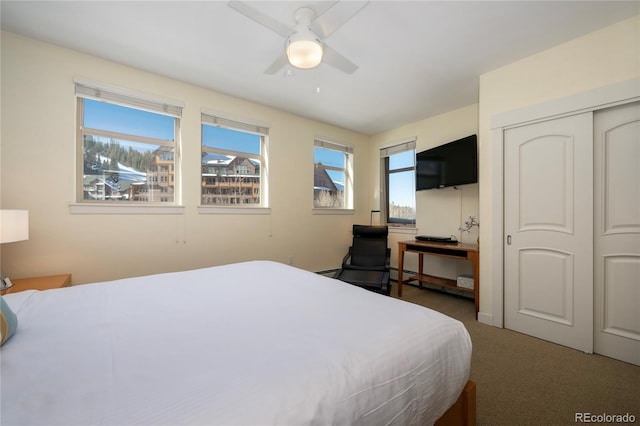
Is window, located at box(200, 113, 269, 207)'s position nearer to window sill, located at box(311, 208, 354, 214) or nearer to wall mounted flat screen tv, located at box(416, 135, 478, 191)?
window sill, located at box(311, 208, 354, 214)

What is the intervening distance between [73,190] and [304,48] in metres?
2.52

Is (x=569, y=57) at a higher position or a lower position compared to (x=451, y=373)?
higher

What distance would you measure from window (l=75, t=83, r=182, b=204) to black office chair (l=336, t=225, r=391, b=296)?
2385 millimetres

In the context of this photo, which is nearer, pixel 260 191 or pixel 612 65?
pixel 612 65

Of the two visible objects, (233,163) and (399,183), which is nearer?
(233,163)

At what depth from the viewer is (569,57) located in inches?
89.4

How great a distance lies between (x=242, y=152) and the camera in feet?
11.7

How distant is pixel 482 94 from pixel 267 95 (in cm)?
Answer: 252

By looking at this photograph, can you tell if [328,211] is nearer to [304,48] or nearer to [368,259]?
[368,259]

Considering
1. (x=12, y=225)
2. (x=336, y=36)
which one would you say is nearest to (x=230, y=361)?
(x=12, y=225)

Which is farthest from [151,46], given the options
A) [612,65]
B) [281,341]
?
[612,65]

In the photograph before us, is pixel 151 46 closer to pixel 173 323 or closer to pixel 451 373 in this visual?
pixel 173 323

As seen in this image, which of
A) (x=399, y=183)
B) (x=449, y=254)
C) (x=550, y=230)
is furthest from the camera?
(x=399, y=183)

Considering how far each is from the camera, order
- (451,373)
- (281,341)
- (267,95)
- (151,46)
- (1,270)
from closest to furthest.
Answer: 1. (281,341)
2. (451,373)
3. (1,270)
4. (151,46)
5. (267,95)
